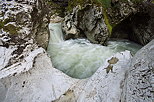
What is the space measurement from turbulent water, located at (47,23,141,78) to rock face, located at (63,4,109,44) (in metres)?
0.67

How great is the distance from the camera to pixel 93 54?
23.5ft

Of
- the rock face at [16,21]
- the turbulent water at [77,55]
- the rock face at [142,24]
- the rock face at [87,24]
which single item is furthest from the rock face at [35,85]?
the rock face at [142,24]

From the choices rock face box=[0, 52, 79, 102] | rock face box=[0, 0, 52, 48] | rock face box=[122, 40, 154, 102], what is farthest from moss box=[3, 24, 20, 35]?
rock face box=[122, 40, 154, 102]

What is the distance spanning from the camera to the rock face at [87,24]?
784cm

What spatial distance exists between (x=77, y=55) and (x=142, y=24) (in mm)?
6839

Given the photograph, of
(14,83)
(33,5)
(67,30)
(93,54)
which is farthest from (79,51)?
(14,83)

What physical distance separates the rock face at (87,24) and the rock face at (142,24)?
10.8 ft

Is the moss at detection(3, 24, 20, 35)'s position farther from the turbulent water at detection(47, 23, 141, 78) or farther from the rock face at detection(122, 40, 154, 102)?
the rock face at detection(122, 40, 154, 102)

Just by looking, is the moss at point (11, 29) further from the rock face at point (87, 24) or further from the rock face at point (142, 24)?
the rock face at point (142, 24)

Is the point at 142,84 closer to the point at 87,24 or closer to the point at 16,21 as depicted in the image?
the point at 16,21

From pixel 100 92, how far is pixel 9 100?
2.20m

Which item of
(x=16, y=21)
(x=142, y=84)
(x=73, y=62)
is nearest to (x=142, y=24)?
(x=73, y=62)

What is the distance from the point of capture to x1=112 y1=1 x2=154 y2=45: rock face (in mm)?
8148

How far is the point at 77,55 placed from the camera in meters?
6.94
